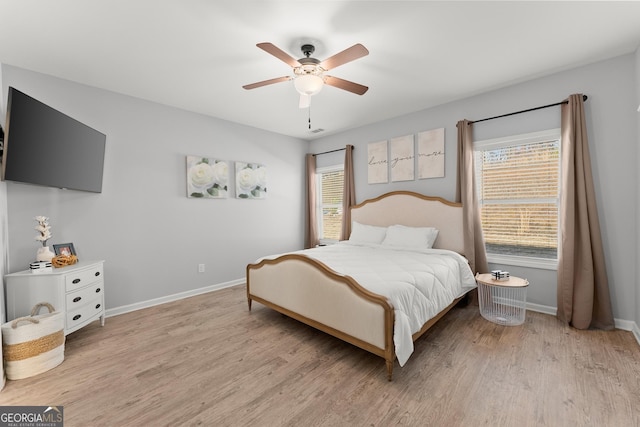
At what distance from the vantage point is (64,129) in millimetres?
2438

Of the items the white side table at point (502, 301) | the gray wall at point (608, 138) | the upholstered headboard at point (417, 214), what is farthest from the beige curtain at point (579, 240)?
the upholstered headboard at point (417, 214)

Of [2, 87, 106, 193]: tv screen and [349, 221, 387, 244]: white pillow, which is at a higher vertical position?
[2, 87, 106, 193]: tv screen

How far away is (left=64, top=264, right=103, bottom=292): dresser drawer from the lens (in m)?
2.36

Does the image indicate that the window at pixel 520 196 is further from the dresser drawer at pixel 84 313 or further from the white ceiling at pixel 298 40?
the dresser drawer at pixel 84 313

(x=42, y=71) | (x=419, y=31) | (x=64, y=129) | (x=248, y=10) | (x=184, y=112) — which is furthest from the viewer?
(x=184, y=112)

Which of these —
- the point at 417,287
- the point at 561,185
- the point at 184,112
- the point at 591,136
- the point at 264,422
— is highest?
the point at 184,112

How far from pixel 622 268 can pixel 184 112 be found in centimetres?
544

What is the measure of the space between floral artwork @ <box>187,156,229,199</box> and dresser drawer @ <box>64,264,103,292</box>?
4.73 feet

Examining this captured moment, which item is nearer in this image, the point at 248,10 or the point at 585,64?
the point at 248,10

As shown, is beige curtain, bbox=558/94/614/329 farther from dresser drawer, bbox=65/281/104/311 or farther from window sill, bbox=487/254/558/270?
dresser drawer, bbox=65/281/104/311

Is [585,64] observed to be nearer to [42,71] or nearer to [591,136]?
[591,136]

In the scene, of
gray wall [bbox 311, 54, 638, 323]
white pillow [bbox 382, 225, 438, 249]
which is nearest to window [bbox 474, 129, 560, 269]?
gray wall [bbox 311, 54, 638, 323]

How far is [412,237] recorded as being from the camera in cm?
352

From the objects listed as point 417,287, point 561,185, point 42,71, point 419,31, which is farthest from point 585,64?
point 42,71
